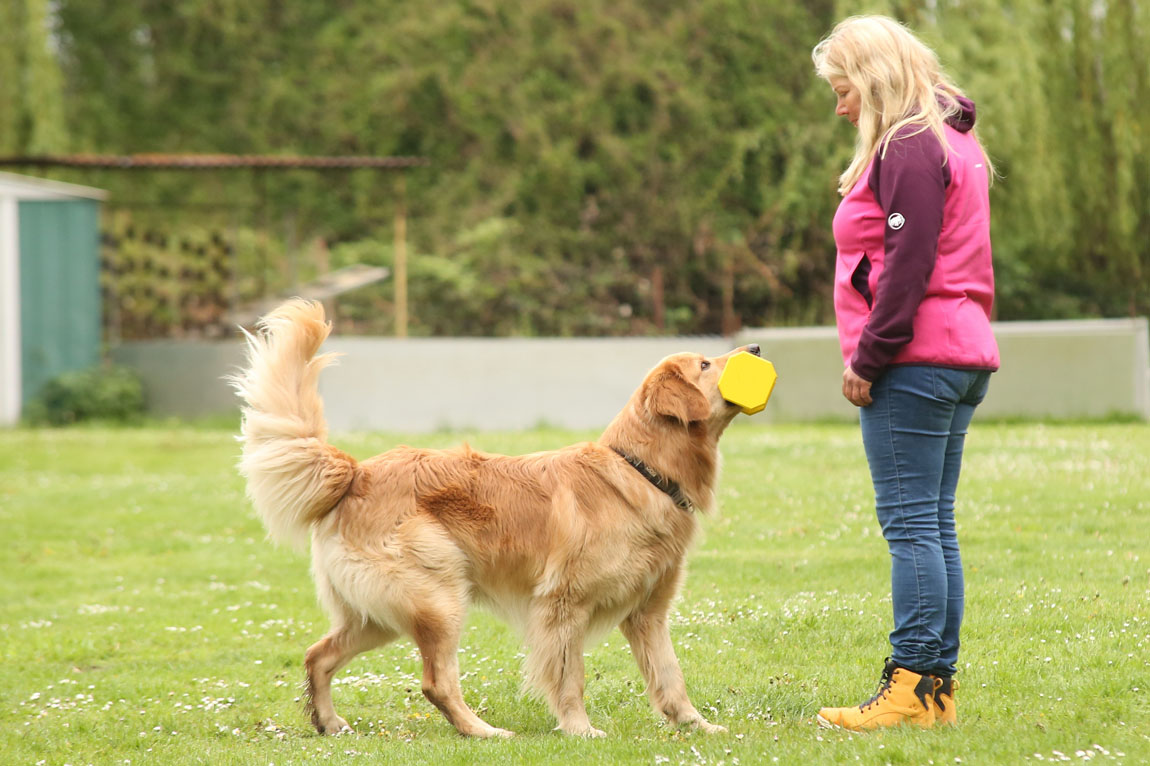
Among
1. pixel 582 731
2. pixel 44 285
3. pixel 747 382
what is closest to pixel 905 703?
pixel 582 731

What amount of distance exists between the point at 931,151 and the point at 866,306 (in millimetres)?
559

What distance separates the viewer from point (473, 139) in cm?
2606

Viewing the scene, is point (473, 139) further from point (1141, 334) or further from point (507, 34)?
point (1141, 334)

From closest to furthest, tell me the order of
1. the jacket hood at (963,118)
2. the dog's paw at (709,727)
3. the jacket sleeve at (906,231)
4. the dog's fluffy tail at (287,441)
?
the jacket sleeve at (906,231)
the jacket hood at (963,118)
the dog's paw at (709,727)
the dog's fluffy tail at (287,441)

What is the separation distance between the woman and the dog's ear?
2.40ft

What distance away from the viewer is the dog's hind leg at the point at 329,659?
464 centimetres

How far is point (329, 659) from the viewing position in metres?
4.66

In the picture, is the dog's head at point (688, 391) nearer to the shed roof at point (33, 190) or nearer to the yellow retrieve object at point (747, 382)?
the yellow retrieve object at point (747, 382)

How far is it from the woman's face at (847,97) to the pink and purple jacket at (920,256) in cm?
26

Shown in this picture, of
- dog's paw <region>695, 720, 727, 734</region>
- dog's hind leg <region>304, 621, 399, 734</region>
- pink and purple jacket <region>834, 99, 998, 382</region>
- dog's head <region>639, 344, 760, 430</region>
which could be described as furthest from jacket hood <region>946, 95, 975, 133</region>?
dog's hind leg <region>304, 621, 399, 734</region>

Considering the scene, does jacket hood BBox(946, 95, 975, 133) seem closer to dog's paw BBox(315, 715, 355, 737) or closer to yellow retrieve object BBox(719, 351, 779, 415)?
yellow retrieve object BBox(719, 351, 779, 415)

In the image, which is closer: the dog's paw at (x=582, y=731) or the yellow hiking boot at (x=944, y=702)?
the yellow hiking boot at (x=944, y=702)

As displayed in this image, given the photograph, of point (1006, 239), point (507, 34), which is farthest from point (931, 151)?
point (507, 34)

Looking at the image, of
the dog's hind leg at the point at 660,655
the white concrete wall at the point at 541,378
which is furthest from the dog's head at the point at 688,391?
the white concrete wall at the point at 541,378
